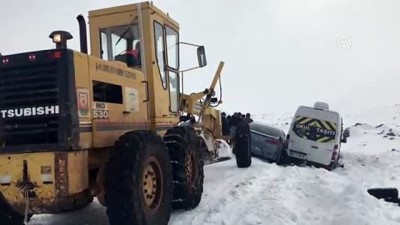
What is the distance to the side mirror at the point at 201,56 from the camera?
28.0 ft

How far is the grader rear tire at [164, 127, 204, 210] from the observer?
24.1 feet

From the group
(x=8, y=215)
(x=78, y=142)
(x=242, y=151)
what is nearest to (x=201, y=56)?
(x=78, y=142)

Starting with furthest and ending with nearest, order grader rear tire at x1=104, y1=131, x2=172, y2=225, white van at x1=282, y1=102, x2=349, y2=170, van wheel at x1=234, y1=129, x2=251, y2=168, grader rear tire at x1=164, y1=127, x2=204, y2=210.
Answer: white van at x1=282, y1=102, x2=349, y2=170 < van wheel at x1=234, y1=129, x2=251, y2=168 < grader rear tire at x1=164, y1=127, x2=204, y2=210 < grader rear tire at x1=104, y1=131, x2=172, y2=225

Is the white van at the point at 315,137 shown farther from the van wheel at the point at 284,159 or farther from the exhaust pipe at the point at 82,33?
the exhaust pipe at the point at 82,33

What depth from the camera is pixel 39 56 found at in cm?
560

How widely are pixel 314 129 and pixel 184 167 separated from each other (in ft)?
29.6

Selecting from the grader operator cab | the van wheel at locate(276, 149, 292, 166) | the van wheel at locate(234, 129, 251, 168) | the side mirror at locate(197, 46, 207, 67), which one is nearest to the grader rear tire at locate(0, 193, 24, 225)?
the grader operator cab

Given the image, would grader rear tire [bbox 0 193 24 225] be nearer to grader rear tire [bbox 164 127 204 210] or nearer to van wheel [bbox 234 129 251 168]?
grader rear tire [bbox 164 127 204 210]

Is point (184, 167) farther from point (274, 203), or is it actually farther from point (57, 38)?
point (57, 38)

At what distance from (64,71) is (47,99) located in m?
0.37

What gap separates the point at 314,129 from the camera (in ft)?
51.0

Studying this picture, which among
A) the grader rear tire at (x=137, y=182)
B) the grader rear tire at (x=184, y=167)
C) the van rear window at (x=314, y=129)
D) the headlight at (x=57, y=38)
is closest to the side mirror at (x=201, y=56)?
the grader rear tire at (x=184, y=167)

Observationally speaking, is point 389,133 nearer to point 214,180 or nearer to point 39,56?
point 214,180

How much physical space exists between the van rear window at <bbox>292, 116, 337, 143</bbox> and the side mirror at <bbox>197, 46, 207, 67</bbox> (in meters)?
7.81
